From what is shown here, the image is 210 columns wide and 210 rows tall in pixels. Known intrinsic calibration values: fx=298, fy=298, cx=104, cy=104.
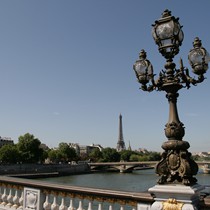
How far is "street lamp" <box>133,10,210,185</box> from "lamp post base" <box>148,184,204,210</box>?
105 millimetres

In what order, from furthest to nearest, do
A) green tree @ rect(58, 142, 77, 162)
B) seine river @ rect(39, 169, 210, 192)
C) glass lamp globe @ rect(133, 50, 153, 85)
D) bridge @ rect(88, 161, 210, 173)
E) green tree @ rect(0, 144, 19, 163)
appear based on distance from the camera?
green tree @ rect(58, 142, 77, 162), bridge @ rect(88, 161, 210, 173), green tree @ rect(0, 144, 19, 163), seine river @ rect(39, 169, 210, 192), glass lamp globe @ rect(133, 50, 153, 85)

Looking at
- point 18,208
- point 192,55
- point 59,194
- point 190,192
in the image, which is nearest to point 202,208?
point 190,192

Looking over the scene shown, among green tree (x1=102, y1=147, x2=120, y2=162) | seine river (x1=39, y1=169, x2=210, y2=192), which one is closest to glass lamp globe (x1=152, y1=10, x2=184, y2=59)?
seine river (x1=39, y1=169, x2=210, y2=192)

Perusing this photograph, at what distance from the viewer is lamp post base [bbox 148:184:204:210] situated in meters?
3.75

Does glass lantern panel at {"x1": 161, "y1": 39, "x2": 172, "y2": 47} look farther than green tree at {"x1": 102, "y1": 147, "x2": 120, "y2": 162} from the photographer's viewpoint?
No

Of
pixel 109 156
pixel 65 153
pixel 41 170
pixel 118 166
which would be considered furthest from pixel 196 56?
pixel 109 156

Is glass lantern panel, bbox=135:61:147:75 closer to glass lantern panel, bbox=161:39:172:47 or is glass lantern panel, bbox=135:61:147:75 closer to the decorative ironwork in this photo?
glass lantern panel, bbox=161:39:172:47

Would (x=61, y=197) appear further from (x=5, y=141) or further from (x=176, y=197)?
(x=5, y=141)

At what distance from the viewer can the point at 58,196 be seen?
5715mm

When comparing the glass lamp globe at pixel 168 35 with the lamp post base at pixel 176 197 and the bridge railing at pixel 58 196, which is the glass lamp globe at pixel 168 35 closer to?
the lamp post base at pixel 176 197

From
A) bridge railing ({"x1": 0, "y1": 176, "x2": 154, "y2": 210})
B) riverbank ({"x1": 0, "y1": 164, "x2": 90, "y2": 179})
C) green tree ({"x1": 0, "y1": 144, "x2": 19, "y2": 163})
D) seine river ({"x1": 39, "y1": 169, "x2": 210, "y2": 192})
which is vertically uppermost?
green tree ({"x1": 0, "y1": 144, "x2": 19, "y2": 163})

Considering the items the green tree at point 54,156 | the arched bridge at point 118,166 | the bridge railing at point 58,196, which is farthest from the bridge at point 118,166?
the bridge railing at point 58,196

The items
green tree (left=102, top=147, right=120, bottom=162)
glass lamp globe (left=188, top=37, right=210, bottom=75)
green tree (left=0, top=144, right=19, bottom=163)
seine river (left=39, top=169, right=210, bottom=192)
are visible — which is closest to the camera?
glass lamp globe (left=188, top=37, right=210, bottom=75)

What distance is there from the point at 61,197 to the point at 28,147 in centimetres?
6529
